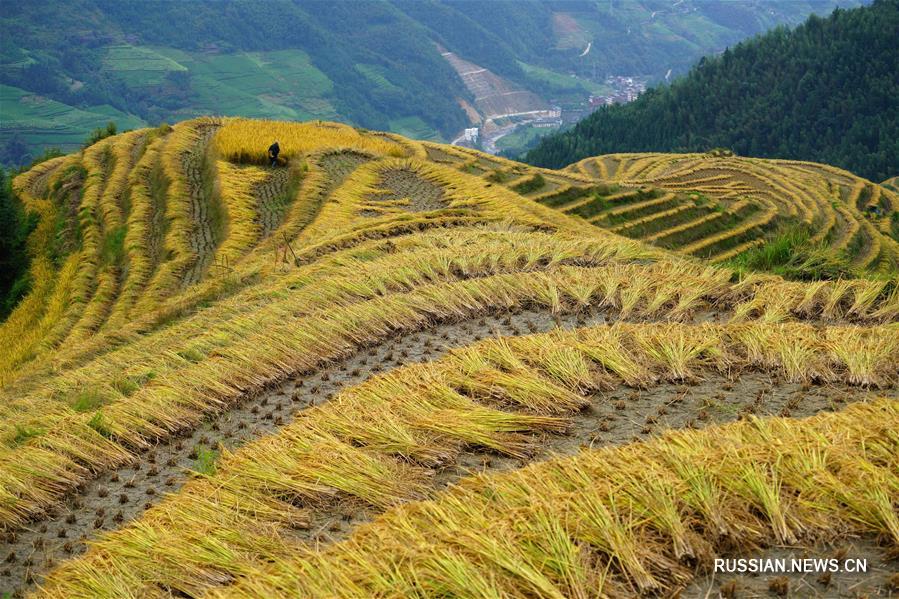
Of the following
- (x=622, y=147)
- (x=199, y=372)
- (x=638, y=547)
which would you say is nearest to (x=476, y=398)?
(x=638, y=547)

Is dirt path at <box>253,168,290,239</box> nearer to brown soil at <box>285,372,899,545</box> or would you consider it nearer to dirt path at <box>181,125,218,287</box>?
dirt path at <box>181,125,218,287</box>

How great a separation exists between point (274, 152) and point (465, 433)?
19641mm

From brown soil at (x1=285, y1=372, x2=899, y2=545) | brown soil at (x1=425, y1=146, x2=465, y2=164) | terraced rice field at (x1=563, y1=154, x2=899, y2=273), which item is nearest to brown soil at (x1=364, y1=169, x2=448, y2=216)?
brown soil at (x1=425, y1=146, x2=465, y2=164)

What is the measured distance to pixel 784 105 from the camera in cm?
10312

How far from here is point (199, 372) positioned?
6836 millimetres

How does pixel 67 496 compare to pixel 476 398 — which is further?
pixel 476 398

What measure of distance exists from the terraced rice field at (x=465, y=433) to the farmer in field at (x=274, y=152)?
39.9 ft

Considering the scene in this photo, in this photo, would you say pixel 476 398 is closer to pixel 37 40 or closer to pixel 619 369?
pixel 619 369

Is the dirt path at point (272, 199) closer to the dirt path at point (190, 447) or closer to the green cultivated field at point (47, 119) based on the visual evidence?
the dirt path at point (190, 447)

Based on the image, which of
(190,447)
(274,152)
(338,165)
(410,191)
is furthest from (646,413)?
(274,152)

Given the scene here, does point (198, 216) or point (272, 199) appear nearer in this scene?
point (272, 199)

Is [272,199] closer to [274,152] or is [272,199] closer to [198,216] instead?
[198,216]

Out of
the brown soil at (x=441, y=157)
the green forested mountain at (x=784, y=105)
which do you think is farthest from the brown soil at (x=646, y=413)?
the green forested mountain at (x=784, y=105)

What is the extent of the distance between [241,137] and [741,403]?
74.5ft
